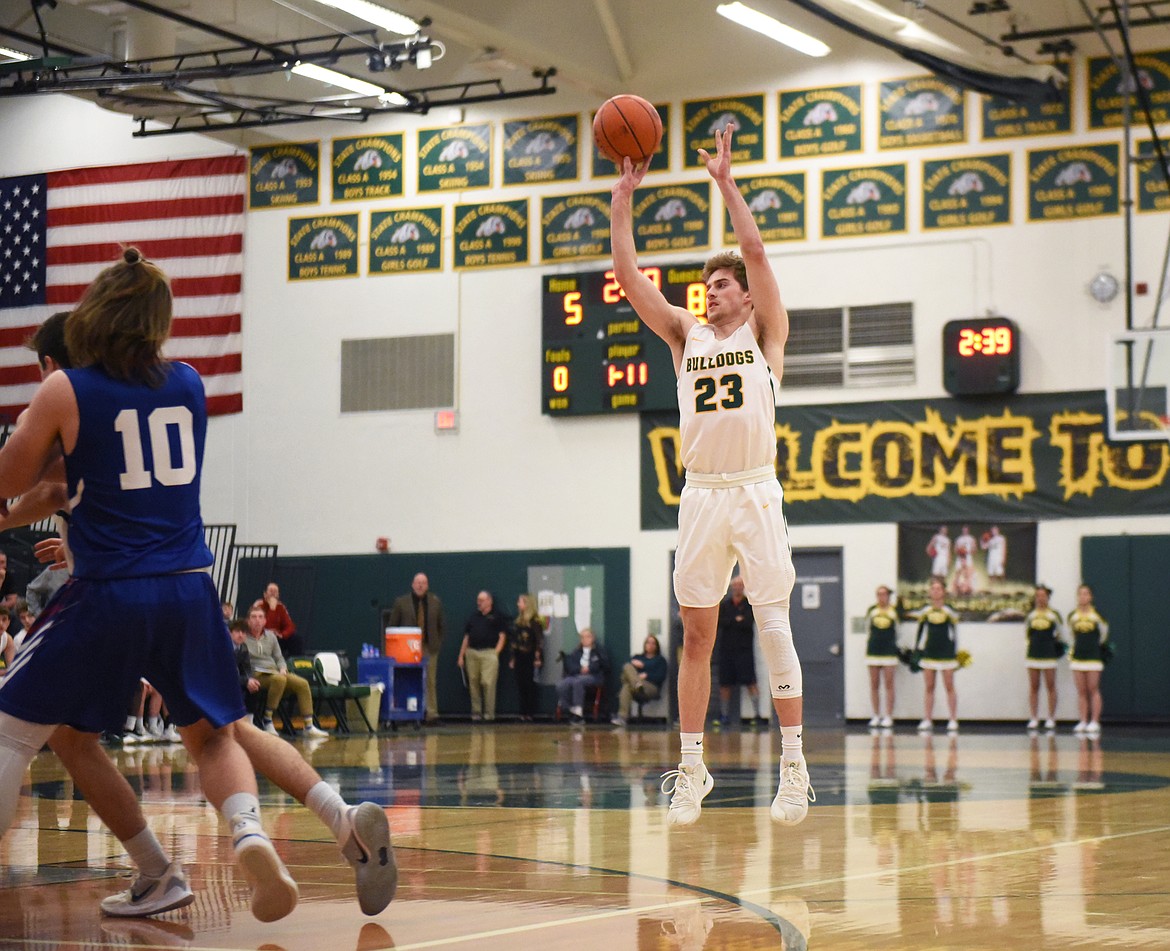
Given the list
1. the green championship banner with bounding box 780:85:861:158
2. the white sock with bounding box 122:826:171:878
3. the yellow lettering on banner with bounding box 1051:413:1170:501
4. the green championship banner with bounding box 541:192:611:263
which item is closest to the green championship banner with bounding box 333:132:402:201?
the green championship banner with bounding box 541:192:611:263

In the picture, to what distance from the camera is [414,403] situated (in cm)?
2325

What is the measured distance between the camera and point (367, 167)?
77.9 ft

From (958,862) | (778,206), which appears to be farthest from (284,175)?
(958,862)

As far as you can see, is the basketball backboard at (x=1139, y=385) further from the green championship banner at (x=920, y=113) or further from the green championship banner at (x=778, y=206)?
the green championship banner at (x=778, y=206)

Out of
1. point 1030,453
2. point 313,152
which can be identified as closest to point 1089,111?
point 1030,453

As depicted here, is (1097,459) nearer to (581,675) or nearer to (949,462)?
(949,462)

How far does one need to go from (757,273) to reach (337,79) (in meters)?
15.7

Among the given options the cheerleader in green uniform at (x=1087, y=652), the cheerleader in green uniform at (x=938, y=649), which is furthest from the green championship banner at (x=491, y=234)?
the cheerleader in green uniform at (x=1087, y=652)

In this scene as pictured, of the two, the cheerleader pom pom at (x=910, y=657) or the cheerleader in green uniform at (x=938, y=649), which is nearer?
the cheerleader in green uniform at (x=938, y=649)

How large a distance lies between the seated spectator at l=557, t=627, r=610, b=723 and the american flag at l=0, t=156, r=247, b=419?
699 centimetres

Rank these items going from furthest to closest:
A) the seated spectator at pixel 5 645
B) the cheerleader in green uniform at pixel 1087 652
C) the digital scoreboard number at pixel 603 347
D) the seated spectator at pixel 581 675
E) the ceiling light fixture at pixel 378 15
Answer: the seated spectator at pixel 581 675 → the digital scoreboard number at pixel 603 347 → the cheerleader in green uniform at pixel 1087 652 → the ceiling light fixture at pixel 378 15 → the seated spectator at pixel 5 645

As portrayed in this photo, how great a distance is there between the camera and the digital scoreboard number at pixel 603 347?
69.1 feet

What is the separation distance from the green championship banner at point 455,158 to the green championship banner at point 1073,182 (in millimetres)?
7925

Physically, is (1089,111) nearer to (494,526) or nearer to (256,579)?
(494,526)
